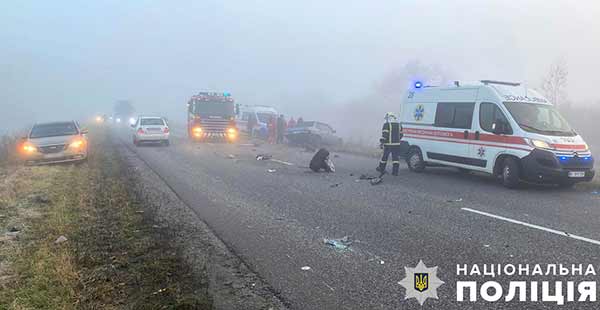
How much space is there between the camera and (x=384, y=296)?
13.0 feet

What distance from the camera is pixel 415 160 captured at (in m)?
12.5

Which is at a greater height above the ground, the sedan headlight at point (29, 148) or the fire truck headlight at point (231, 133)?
the sedan headlight at point (29, 148)

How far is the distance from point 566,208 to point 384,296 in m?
5.35

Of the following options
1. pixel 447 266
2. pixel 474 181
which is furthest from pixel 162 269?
pixel 474 181

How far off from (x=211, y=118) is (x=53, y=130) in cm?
1023

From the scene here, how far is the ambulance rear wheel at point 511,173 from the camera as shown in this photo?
30.9 feet

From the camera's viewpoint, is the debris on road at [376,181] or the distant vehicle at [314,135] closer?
the debris on road at [376,181]

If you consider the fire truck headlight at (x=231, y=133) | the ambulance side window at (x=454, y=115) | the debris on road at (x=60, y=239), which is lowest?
the fire truck headlight at (x=231, y=133)

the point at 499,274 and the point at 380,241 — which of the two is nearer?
the point at 499,274

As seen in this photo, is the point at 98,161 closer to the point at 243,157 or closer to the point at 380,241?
the point at 243,157

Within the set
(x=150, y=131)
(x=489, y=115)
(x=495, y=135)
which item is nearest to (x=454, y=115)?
(x=489, y=115)

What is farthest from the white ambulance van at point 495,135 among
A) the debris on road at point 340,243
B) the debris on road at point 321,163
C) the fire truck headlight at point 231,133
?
the fire truck headlight at point 231,133

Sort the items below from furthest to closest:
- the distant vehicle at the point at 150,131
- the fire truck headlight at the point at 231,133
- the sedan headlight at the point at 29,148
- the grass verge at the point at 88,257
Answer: the fire truck headlight at the point at 231,133, the distant vehicle at the point at 150,131, the sedan headlight at the point at 29,148, the grass verge at the point at 88,257

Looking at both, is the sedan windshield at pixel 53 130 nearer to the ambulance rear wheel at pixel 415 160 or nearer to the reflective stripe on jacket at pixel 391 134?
the reflective stripe on jacket at pixel 391 134
